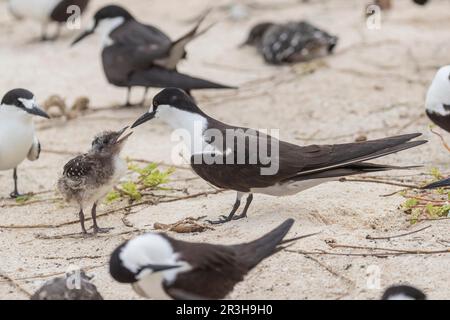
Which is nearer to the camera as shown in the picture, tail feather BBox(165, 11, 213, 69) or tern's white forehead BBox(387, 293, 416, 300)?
tern's white forehead BBox(387, 293, 416, 300)

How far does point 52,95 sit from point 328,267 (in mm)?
3657

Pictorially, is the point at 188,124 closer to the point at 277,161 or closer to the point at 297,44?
the point at 277,161

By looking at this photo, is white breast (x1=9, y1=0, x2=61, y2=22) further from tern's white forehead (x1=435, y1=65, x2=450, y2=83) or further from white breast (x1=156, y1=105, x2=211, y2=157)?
tern's white forehead (x1=435, y1=65, x2=450, y2=83)

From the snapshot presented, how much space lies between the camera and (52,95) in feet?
23.2

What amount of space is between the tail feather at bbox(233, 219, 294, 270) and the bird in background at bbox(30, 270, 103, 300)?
1.89 ft

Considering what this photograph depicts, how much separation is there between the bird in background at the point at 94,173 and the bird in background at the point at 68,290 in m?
1.06

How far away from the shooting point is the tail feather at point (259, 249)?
3.57 metres

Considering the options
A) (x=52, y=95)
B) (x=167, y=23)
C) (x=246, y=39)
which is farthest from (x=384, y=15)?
(x=52, y=95)

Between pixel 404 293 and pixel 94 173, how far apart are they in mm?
1810

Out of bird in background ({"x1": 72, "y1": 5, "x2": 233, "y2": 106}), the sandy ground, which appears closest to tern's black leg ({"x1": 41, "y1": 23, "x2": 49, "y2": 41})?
the sandy ground

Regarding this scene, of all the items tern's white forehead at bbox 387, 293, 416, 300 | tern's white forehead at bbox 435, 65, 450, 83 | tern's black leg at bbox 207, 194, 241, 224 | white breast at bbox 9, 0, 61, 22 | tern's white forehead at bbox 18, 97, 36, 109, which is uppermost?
white breast at bbox 9, 0, 61, 22

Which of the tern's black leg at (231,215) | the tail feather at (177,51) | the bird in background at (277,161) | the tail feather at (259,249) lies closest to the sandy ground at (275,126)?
the tern's black leg at (231,215)

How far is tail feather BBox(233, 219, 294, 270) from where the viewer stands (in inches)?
141

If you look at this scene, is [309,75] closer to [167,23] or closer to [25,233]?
[167,23]
